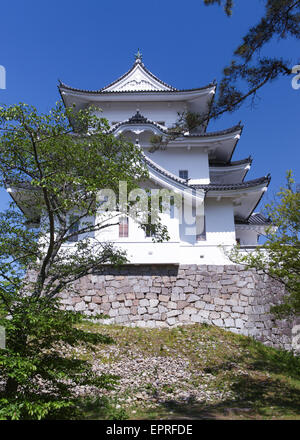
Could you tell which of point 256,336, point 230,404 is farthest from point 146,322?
point 230,404

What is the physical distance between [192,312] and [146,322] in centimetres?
175

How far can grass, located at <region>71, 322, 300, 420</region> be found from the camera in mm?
6719

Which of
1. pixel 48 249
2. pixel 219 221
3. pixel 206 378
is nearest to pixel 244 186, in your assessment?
pixel 219 221

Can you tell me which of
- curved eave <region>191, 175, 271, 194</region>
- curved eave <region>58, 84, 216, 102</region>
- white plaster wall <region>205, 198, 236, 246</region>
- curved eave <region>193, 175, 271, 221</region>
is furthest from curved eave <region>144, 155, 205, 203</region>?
curved eave <region>58, 84, 216, 102</region>

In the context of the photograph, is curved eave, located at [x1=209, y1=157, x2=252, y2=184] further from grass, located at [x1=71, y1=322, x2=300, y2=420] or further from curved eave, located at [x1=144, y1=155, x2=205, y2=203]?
grass, located at [x1=71, y1=322, x2=300, y2=420]

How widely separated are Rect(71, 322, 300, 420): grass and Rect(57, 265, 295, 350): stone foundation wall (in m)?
0.54

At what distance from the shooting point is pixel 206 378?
8938mm

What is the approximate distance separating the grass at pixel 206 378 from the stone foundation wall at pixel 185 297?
535mm

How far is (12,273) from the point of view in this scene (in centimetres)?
520

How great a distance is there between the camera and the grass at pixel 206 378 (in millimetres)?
6719

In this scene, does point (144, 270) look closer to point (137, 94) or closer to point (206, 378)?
point (206, 378)

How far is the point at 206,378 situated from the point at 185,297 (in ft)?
12.7

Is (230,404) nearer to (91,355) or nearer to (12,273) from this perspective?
(91,355)
